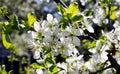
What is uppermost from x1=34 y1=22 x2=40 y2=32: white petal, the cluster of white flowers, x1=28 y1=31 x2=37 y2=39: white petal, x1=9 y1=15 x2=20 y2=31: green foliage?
x1=9 y1=15 x2=20 y2=31: green foliage

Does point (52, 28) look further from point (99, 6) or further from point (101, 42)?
point (99, 6)

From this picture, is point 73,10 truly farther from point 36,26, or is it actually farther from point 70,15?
point 36,26

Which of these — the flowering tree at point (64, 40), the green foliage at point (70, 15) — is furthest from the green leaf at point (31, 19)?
the green foliage at point (70, 15)

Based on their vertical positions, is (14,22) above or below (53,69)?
above

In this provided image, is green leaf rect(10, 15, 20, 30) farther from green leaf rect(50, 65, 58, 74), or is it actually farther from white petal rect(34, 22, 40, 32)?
green leaf rect(50, 65, 58, 74)

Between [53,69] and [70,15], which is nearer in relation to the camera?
[70,15]

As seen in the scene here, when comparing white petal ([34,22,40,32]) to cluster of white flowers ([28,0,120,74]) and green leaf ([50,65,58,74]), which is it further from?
green leaf ([50,65,58,74])

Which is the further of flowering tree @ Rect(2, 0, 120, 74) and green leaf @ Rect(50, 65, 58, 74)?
green leaf @ Rect(50, 65, 58, 74)

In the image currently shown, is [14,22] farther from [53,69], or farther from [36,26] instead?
[53,69]

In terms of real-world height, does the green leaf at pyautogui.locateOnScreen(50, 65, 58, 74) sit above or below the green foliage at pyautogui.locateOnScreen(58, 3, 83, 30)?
below

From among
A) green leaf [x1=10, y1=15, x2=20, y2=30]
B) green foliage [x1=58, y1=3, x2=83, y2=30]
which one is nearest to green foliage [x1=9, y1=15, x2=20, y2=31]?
green leaf [x1=10, y1=15, x2=20, y2=30]

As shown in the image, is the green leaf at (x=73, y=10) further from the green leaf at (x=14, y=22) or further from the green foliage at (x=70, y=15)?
the green leaf at (x=14, y=22)

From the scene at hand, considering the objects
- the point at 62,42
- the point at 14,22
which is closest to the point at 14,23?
the point at 14,22
